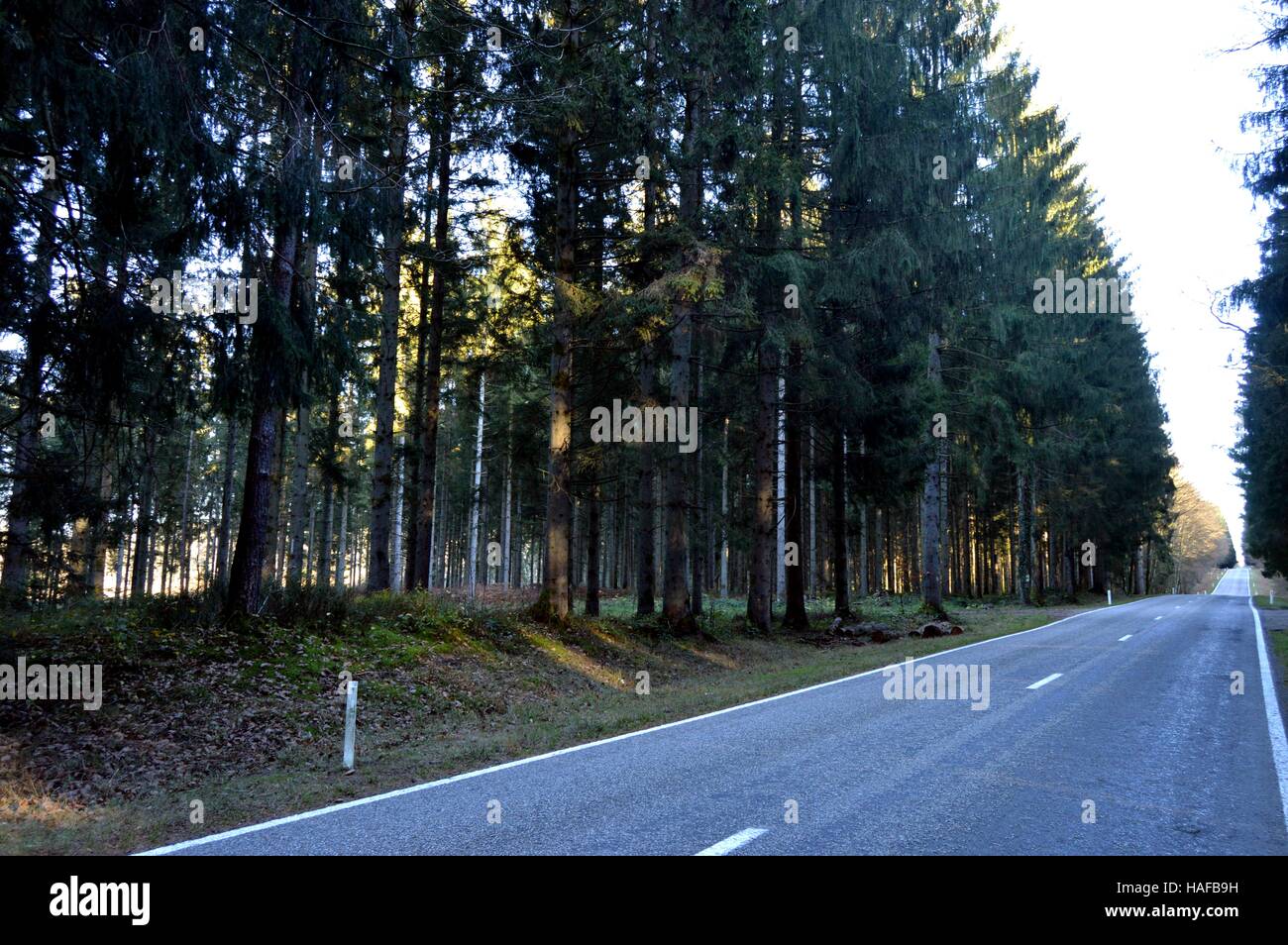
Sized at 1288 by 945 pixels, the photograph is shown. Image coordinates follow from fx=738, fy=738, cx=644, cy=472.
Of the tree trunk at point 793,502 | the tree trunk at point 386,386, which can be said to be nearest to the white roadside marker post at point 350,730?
the tree trunk at point 386,386

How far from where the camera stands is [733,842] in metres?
5.02

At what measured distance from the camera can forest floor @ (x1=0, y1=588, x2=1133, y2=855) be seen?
6.76 metres

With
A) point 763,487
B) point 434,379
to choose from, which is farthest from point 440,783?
point 763,487

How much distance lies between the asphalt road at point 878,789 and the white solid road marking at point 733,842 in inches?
1.0

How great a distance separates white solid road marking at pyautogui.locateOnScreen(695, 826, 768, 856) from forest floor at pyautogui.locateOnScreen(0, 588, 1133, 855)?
3724mm

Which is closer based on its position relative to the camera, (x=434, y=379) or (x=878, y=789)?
(x=878, y=789)

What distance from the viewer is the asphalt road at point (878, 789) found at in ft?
17.0

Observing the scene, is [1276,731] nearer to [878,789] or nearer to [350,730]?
[878,789]

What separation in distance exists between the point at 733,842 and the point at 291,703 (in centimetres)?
701

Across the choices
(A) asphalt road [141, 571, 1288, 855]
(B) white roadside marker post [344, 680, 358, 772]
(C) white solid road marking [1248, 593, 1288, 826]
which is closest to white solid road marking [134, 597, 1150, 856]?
(A) asphalt road [141, 571, 1288, 855]

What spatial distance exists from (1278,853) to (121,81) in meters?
11.8
